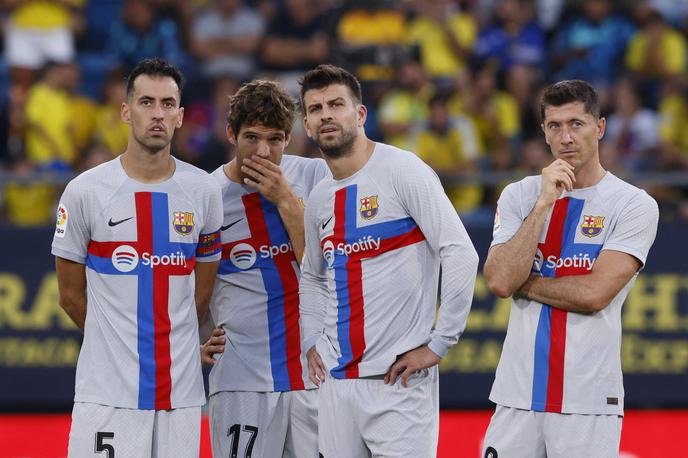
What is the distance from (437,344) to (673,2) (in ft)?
30.8

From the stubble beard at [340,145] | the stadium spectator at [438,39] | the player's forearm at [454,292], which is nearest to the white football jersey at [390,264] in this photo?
the player's forearm at [454,292]

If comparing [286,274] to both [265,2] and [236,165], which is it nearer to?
[236,165]

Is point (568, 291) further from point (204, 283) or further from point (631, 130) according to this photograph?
point (631, 130)

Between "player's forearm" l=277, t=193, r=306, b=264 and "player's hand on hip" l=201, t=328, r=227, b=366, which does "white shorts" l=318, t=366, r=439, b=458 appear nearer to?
"player's hand on hip" l=201, t=328, r=227, b=366

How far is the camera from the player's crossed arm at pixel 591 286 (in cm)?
562

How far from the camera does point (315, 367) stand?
230 inches

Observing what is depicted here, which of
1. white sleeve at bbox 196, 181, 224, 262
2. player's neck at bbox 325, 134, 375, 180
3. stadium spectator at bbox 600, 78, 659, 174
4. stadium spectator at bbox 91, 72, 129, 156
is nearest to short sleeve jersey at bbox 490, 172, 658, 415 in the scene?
player's neck at bbox 325, 134, 375, 180

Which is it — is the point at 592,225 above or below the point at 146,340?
above

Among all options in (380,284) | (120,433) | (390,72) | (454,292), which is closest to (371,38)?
(390,72)

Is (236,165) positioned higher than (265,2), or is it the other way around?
(265,2)

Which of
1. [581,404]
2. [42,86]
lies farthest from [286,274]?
[42,86]

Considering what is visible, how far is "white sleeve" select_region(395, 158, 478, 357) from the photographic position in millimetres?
5523

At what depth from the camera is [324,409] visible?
5.76 metres

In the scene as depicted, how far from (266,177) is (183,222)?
66cm
